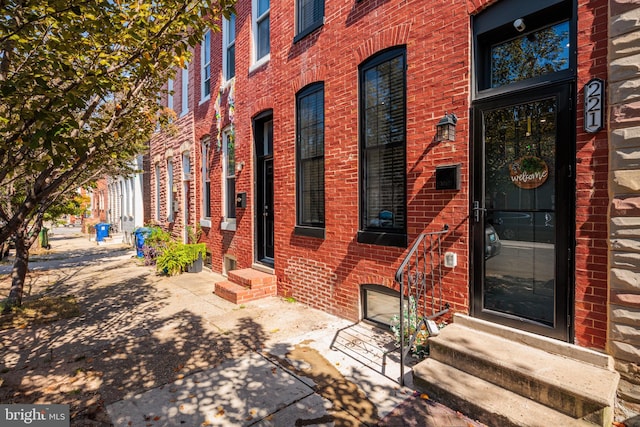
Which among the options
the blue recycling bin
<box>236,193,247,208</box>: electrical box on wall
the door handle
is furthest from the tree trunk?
the blue recycling bin

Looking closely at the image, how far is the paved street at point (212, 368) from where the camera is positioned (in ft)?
9.20

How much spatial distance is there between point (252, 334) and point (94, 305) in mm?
3524

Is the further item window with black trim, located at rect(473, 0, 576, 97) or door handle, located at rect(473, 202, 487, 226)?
door handle, located at rect(473, 202, 487, 226)

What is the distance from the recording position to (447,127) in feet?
12.1

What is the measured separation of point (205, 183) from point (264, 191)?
131 inches

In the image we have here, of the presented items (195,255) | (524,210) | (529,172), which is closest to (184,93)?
(195,255)

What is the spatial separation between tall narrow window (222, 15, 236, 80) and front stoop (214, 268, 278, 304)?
17.7 feet

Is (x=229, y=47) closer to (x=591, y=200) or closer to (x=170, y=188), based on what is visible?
(x=170, y=188)

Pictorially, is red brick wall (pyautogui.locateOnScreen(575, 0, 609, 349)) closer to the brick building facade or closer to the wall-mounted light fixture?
the brick building facade

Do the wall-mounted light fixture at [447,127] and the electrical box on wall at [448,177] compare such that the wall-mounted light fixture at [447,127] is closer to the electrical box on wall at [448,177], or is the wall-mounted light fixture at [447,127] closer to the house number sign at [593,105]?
the electrical box on wall at [448,177]

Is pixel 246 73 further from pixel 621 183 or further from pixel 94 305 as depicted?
pixel 621 183

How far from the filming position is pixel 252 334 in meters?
4.53

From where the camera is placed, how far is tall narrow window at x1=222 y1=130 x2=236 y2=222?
8367mm

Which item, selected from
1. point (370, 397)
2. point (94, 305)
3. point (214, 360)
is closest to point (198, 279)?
point (94, 305)
